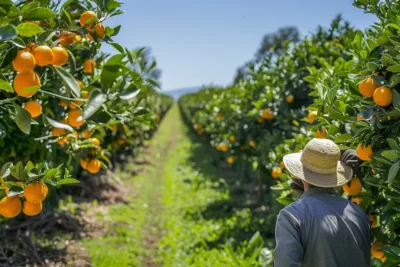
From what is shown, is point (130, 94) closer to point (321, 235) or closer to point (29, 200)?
point (29, 200)

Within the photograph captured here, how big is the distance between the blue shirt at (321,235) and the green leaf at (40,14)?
134 cm

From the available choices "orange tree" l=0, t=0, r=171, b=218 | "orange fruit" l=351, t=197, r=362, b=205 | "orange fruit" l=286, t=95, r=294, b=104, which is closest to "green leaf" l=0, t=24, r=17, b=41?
"orange tree" l=0, t=0, r=171, b=218

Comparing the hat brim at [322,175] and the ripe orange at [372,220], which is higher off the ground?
the hat brim at [322,175]

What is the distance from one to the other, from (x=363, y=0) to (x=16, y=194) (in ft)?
6.90

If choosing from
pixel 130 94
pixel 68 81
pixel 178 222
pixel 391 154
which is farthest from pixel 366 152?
pixel 178 222

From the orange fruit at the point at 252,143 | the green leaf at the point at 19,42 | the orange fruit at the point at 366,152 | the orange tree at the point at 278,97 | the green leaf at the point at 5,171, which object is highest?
the green leaf at the point at 19,42

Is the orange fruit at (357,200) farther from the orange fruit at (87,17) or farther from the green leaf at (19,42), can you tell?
the green leaf at (19,42)

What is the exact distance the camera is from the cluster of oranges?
179 cm

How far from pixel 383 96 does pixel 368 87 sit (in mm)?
112

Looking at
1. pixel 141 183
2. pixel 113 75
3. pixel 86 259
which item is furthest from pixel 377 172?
pixel 141 183

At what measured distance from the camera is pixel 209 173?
10.9 m

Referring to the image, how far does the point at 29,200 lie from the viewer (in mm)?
1801

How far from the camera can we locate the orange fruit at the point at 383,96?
2.04 metres

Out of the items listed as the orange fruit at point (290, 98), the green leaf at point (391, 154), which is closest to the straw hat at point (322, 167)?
the green leaf at point (391, 154)
